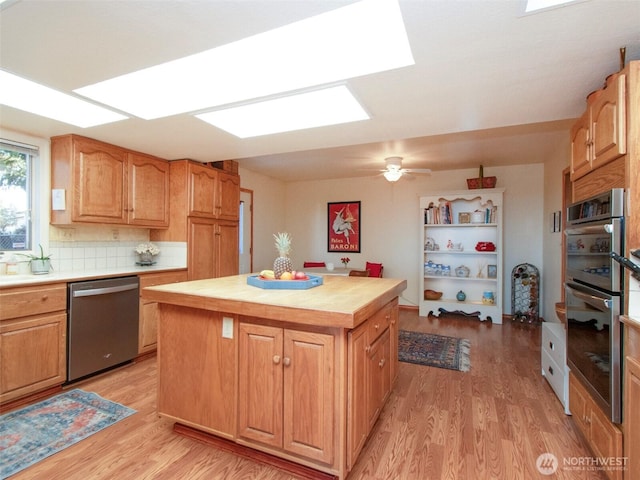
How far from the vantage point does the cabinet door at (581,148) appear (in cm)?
189

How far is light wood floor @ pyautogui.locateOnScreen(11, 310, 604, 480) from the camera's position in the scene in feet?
5.53

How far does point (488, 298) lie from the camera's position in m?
5.00

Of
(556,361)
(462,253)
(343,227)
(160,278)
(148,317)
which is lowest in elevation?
(556,361)

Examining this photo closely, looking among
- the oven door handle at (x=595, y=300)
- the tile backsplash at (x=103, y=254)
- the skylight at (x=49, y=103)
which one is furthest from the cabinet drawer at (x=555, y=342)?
the skylight at (x=49, y=103)

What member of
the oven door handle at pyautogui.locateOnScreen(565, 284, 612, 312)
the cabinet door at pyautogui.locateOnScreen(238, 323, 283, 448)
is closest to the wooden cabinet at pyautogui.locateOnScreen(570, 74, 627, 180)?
the oven door handle at pyautogui.locateOnScreen(565, 284, 612, 312)

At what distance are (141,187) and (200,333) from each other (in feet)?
7.52

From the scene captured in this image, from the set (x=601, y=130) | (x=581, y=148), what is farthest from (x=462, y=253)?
(x=601, y=130)

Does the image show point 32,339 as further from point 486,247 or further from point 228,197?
point 486,247

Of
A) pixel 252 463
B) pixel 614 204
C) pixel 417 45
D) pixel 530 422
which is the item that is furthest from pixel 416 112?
pixel 252 463

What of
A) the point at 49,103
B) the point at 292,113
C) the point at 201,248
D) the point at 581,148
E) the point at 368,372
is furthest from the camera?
the point at 201,248

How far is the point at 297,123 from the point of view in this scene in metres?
2.56

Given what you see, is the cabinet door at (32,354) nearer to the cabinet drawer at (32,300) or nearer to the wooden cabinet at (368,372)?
the cabinet drawer at (32,300)

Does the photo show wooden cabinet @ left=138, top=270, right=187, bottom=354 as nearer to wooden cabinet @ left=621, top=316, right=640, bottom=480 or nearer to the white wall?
the white wall

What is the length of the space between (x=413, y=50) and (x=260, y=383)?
73.8 inches
